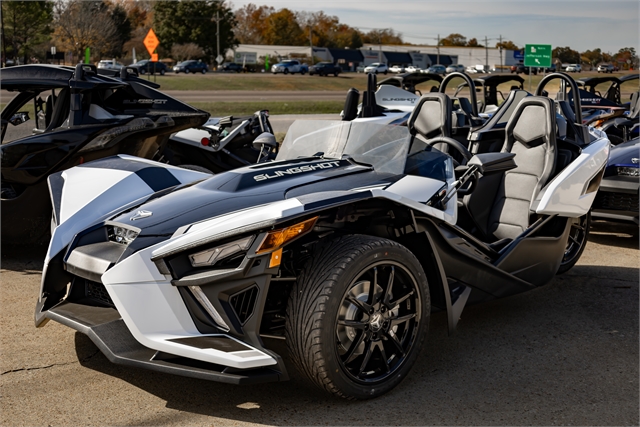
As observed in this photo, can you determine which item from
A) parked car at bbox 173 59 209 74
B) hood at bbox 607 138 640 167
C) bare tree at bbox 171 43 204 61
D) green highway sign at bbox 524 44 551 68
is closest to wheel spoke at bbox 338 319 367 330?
hood at bbox 607 138 640 167

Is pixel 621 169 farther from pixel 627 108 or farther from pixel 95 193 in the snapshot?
pixel 627 108

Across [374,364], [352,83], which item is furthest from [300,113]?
[352,83]

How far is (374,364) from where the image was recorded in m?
3.79

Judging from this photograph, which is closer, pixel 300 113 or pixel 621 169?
pixel 621 169

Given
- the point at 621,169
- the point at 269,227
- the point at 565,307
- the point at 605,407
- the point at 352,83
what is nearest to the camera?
the point at 269,227

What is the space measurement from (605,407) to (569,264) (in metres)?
2.78

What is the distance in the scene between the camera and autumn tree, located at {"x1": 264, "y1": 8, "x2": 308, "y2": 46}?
4200 inches

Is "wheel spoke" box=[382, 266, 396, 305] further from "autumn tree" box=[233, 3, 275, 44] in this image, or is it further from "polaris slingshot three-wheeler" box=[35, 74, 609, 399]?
"autumn tree" box=[233, 3, 275, 44]

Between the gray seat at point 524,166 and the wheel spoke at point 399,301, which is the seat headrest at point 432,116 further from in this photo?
the wheel spoke at point 399,301

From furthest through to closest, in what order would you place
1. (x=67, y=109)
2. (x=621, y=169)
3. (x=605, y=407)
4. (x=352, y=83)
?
1. (x=352, y=83)
2. (x=621, y=169)
3. (x=67, y=109)
4. (x=605, y=407)

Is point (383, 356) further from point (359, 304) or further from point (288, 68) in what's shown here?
point (288, 68)

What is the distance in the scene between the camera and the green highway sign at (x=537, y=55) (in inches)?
1048

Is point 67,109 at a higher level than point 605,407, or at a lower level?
higher

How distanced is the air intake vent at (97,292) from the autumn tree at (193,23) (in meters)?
82.6
